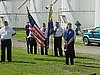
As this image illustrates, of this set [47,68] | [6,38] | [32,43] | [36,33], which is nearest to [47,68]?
[47,68]

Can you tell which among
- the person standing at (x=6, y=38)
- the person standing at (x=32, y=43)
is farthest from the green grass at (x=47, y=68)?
the person standing at (x=32, y=43)

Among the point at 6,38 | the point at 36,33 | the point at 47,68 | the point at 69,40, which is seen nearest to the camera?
the point at 47,68

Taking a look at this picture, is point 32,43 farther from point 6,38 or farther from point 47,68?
point 47,68

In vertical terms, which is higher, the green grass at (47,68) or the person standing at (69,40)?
the person standing at (69,40)

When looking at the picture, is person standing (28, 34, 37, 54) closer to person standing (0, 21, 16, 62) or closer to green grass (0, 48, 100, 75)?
green grass (0, 48, 100, 75)

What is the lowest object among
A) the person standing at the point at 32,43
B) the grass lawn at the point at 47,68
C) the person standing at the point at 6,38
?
the grass lawn at the point at 47,68

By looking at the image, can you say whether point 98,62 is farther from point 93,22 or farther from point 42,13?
point 42,13

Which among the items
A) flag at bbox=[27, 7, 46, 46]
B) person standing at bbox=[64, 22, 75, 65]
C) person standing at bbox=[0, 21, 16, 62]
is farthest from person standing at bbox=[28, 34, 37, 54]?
person standing at bbox=[64, 22, 75, 65]

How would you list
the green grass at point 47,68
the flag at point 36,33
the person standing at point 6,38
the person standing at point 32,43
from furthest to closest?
the person standing at point 32,43 < the flag at point 36,33 < the person standing at point 6,38 < the green grass at point 47,68

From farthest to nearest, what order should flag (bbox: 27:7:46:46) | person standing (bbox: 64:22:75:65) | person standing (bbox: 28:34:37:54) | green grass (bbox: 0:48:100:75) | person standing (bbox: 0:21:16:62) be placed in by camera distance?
person standing (bbox: 28:34:37:54), flag (bbox: 27:7:46:46), person standing (bbox: 0:21:16:62), person standing (bbox: 64:22:75:65), green grass (bbox: 0:48:100:75)

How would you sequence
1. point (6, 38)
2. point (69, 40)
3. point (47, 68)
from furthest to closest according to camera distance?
1. point (6, 38)
2. point (69, 40)
3. point (47, 68)

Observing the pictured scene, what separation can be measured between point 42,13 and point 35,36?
3206 cm

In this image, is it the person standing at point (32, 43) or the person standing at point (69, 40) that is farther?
the person standing at point (32, 43)

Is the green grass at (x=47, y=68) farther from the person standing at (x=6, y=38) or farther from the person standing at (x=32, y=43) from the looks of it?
the person standing at (x=32, y=43)
